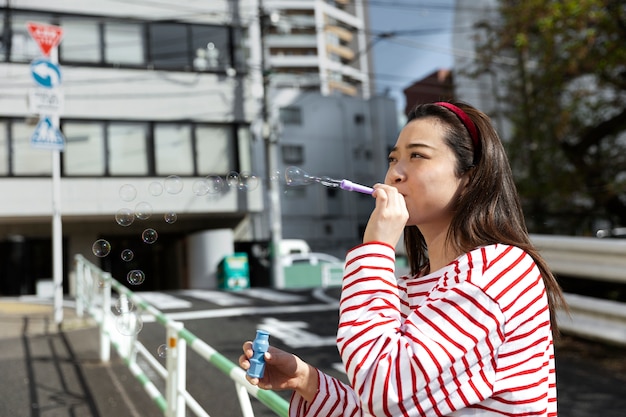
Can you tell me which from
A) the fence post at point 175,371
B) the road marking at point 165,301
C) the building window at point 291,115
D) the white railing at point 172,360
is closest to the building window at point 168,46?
the road marking at point 165,301

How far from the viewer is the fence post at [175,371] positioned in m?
3.23

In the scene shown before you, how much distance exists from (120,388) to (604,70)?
6830 mm

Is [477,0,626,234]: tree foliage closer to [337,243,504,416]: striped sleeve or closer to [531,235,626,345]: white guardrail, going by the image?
[531,235,626,345]: white guardrail

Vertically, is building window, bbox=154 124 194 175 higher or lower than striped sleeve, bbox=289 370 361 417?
higher

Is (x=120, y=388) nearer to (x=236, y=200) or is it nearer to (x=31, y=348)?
(x=31, y=348)

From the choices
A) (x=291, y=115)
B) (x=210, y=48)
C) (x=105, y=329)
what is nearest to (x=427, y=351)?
(x=105, y=329)

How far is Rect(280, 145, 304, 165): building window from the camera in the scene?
27891mm

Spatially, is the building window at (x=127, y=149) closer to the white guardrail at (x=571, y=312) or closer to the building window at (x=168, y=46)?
the building window at (x=168, y=46)

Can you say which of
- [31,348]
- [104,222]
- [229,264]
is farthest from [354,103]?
[31,348]

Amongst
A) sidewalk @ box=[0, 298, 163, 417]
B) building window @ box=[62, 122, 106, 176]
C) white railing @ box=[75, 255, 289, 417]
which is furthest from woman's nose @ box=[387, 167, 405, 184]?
building window @ box=[62, 122, 106, 176]

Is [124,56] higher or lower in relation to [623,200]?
higher

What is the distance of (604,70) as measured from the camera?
7.62 m

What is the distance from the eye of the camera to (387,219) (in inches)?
42.1

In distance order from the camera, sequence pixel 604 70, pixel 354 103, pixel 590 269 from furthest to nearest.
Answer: pixel 354 103 < pixel 604 70 < pixel 590 269
